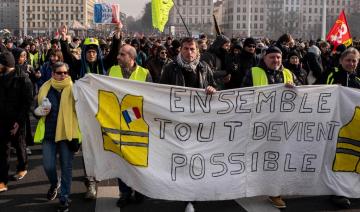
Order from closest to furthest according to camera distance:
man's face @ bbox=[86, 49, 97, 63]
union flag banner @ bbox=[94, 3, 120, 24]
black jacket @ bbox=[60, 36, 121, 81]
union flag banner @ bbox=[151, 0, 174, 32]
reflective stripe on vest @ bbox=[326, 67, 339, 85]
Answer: reflective stripe on vest @ bbox=[326, 67, 339, 85], man's face @ bbox=[86, 49, 97, 63], black jacket @ bbox=[60, 36, 121, 81], union flag banner @ bbox=[151, 0, 174, 32], union flag banner @ bbox=[94, 3, 120, 24]

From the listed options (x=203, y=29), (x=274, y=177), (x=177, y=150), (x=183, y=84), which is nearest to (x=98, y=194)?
(x=177, y=150)

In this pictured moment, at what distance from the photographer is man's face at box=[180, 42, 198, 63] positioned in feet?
19.3

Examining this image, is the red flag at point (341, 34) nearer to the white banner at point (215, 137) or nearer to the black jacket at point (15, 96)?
the white banner at point (215, 137)

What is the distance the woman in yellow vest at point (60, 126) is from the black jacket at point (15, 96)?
2.85 feet

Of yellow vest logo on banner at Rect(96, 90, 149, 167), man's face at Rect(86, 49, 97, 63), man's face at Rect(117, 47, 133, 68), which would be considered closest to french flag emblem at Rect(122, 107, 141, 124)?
yellow vest logo on banner at Rect(96, 90, 149, 167)

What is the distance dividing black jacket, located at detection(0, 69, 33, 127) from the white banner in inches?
43.9

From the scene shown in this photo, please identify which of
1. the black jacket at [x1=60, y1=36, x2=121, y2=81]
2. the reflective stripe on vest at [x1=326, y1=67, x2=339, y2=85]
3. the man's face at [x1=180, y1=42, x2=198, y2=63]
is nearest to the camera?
the man's face at [x1=180, y1=42, x2=198, y2=63]

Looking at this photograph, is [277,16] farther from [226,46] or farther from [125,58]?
[125,58]

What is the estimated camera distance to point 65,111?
5.82 metres

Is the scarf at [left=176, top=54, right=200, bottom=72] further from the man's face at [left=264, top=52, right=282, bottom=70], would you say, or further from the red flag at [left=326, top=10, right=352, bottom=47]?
the red flag at [left=326, top=10, right=352, bottom=47]

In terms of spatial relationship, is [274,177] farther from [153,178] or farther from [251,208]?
[153,178]

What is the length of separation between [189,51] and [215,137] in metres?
1.06

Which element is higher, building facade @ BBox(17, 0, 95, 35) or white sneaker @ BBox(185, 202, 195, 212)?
building facade @ BBox(17, 0, 95, 35)

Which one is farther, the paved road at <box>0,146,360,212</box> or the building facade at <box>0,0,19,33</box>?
the building facade at <box>0,0,19,33</box>
